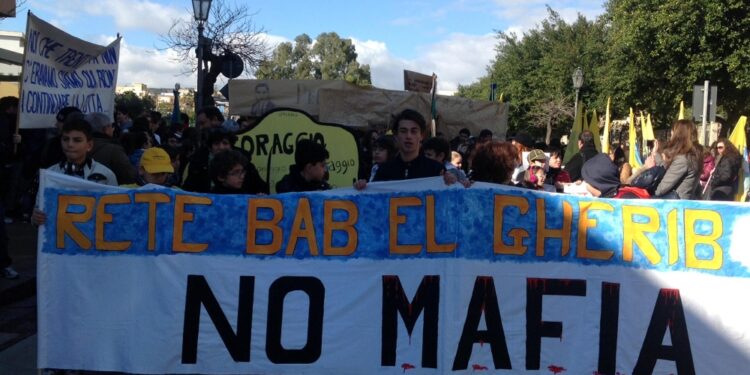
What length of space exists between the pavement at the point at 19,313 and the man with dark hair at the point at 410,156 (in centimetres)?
264

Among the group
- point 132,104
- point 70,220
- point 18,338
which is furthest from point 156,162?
point 132,104

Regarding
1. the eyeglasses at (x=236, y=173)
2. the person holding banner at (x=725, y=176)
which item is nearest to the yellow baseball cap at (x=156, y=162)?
the eyeglasses at (x=236, y=173)

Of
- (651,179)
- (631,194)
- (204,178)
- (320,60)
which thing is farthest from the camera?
(320,60)

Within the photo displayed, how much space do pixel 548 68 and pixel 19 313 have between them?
4567 cm

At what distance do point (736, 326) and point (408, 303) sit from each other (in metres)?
1.85

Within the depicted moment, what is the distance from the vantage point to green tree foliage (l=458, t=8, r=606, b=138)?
1863 inches

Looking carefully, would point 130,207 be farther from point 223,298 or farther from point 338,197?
point 338,197

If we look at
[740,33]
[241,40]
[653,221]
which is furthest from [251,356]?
[740,33]

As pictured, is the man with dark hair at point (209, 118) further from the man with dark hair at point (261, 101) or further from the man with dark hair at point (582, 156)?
the man with dark hair at point (582, 156)

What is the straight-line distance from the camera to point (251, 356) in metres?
4.81

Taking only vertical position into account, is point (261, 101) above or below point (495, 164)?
above

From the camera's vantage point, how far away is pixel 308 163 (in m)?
5.61

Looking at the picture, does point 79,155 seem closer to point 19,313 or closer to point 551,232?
point 19,313

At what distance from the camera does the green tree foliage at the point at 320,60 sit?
10725 centimetres
